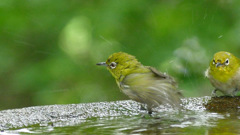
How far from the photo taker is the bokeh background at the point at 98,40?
5238 mm

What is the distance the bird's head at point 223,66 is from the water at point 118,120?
854 millimetres

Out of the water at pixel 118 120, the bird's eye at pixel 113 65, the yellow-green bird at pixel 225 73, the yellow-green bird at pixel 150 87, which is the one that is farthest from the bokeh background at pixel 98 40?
the water at pixel 118 120

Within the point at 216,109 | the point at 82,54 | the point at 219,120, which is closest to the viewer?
the point at 219,120

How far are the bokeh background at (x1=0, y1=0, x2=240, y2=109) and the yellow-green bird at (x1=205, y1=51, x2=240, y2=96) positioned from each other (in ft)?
1.46

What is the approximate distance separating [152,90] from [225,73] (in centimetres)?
133

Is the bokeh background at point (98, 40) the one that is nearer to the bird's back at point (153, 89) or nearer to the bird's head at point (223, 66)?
the bird's head at point (223, 66)

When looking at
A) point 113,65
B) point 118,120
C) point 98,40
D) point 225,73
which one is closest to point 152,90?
point 118,120

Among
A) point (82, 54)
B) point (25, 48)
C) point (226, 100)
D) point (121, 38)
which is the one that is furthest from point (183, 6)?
point (25, 48)

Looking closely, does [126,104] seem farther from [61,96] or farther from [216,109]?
[61,96]

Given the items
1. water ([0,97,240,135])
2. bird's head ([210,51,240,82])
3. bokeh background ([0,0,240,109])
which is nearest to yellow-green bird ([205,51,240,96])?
bird's head ([210,51,240,82])

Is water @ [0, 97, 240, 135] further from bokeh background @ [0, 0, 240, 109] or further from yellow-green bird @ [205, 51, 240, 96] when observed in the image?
bokeh background @ [0, 0, 240, 109]

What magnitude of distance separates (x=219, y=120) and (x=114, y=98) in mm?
2981

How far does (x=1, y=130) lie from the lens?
3.06 metres

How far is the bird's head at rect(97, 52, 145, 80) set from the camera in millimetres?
4031
